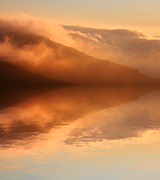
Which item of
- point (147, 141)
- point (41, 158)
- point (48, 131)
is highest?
point (48, 131)

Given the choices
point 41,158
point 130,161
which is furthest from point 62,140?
point 130,161

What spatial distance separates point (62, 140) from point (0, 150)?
5.66m

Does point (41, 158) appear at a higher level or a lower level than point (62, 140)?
lower

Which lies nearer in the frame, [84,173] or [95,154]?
[84,173]

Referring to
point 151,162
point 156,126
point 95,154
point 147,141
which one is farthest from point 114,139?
point 156,126

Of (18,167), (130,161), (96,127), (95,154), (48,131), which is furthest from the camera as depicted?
(96,127)

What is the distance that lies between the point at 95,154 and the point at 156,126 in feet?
52.4

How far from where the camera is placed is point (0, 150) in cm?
2356

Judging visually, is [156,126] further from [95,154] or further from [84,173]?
[84,173]

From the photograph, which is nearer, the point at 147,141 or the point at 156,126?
the point at 147,141

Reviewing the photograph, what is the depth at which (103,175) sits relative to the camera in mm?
17672

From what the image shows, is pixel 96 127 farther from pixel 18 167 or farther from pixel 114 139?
pixel 18 167

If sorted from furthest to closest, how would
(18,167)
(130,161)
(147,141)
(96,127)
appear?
(96,127) → (147,141) → (130,161) → (18,167)

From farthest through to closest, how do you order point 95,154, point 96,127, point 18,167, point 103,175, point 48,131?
1. point 96,127
2. point 48,131
3. point 95,154
4. point 18,167
5. point 103,175
